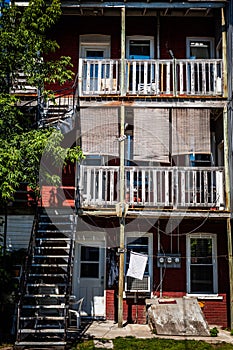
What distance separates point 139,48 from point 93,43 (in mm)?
1500

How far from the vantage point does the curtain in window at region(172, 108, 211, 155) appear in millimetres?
12102

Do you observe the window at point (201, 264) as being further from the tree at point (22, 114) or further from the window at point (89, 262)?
the tree at point (22, 114)

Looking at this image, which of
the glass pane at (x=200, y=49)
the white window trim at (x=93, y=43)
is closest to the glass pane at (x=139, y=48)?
the white window trim at (x=93, y=43)

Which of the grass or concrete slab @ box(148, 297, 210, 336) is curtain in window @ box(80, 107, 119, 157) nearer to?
concrete slab @ box(148, 297, 210, 336)

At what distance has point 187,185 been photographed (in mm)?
12203

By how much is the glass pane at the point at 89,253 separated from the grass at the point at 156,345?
352 centimetres

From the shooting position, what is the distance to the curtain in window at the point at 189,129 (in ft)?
39.7

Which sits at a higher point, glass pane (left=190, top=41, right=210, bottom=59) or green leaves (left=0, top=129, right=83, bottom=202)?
glass pane (left=190, top=41, right=210, bottom=59)

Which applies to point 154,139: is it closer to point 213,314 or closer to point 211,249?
point 211,249

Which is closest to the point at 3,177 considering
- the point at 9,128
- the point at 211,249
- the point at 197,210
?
the point at 9,128

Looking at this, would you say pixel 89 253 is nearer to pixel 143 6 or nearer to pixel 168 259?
pixel 168 259

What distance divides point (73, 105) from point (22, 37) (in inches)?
114

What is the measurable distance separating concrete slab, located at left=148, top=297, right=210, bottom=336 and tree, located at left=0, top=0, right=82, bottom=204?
4168 mm

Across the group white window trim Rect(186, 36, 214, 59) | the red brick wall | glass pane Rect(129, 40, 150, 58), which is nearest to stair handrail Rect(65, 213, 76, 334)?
the red brick wall
